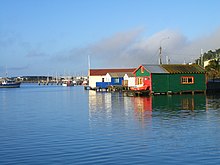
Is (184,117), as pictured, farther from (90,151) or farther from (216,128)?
(90,151)

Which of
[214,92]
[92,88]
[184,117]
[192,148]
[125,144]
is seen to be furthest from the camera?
[92,88]

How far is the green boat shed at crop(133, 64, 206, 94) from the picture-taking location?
6009cm

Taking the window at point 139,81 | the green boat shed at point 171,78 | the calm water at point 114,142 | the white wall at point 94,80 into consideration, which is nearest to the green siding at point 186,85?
the green boat shed at point 171,78

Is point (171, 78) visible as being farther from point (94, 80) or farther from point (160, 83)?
point (94, 80)

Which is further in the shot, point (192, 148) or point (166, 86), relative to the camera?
point (166, 86)

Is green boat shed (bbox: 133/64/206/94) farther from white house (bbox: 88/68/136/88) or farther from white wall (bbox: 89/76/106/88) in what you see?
white wall (bbox: 89/76/106/88)

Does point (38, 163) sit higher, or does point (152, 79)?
point (152, 79)

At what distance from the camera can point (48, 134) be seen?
2219 centimetres

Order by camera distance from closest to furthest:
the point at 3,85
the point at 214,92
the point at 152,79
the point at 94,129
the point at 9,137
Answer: the point at 9,137, the point at 94,129, the point at 152,79, the point at 214,92, the point at 3,85

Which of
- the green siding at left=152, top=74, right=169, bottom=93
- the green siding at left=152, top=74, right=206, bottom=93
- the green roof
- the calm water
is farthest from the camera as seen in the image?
the green roof

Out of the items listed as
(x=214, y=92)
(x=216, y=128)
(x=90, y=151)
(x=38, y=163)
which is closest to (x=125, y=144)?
(x=90, y=151)

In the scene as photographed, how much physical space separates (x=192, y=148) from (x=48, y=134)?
8.73 m

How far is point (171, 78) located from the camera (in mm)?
60500

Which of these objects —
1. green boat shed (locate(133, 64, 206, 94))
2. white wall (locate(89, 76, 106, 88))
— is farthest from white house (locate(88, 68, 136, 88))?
green boat shed (locate(133, 64, 206, 94))
